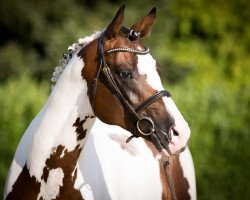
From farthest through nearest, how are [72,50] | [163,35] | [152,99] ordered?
[163,35] → [72,50] → [152,99]

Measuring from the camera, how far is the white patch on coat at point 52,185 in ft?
13.6

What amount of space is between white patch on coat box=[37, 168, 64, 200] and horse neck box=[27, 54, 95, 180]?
6 cm

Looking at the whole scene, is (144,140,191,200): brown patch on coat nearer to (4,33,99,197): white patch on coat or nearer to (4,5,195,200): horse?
(4,5,195,200): horse

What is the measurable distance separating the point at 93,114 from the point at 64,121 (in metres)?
0.18

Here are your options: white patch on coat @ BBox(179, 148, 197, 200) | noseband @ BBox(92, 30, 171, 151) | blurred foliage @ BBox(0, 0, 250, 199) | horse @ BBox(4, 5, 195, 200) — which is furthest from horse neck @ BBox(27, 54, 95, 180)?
blurred foliage @ BBox(0, 0, 250, 199)

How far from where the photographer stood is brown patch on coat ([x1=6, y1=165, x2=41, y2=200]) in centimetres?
417

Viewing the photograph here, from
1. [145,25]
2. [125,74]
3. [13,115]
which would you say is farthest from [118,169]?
[13,115]

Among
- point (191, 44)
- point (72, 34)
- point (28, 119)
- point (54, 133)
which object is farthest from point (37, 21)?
point (54, 133)

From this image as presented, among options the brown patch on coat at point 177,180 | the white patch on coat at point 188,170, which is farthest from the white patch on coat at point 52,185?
the white patch on coat at point 188,170

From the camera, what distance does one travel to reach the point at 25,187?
4223 millimetres

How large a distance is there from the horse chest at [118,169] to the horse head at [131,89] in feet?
→ 1.58

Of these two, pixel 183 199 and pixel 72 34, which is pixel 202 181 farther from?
pixel 72 34

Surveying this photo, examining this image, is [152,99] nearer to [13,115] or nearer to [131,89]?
[131,89]

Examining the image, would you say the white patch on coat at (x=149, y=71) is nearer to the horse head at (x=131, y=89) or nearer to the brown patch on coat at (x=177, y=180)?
the horse head at (x=131, y=89)
